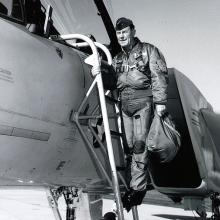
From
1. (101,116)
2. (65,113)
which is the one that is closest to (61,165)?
(65,113)

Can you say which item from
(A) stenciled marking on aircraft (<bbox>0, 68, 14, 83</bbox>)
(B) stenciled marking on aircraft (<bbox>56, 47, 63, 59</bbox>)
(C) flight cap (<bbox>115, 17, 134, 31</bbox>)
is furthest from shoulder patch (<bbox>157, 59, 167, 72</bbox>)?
(A) stenciled marking on aircraft (<bbox>0, 68, 14, 83</bbox>)

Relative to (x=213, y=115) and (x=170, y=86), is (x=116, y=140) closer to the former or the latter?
(x=170, y=86)

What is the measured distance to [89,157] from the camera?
3.42 meters

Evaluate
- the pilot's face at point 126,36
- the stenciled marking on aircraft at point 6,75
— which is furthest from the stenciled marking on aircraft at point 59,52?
the pilot's face at point 126,36

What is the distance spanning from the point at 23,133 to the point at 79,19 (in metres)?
2.30

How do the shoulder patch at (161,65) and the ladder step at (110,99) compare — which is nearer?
the shoulder patch at (161,65)

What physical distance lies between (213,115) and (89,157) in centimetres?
274

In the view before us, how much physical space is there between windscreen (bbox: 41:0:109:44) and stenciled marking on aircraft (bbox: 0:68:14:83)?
71.5 inches

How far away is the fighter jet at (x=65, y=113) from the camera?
98.1 inches

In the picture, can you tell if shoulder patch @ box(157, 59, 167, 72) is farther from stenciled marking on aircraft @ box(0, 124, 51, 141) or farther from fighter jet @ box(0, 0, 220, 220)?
stenciled marking on aircraft @ box(0, 124, 51, 141)

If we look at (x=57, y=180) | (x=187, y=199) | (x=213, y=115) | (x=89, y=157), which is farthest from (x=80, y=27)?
(x=187, y=199)

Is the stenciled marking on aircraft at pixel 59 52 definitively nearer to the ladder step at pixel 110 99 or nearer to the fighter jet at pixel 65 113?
the fighter jet at pixel 65 113

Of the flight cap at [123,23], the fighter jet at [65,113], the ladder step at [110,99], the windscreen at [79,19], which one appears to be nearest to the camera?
the fighter jet at [65,113]

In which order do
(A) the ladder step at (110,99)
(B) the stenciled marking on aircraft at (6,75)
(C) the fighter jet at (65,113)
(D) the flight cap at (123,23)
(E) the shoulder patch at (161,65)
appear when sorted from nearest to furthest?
1. (B) the stenciled marking on aircraft at (6,75)
2. (C) the fighter jet at (65,113)
3. (E) the shoulder patch at (161,65)
4. (D) the flight cap at (123,23)
5. (A) the ladder step at (110,99)
